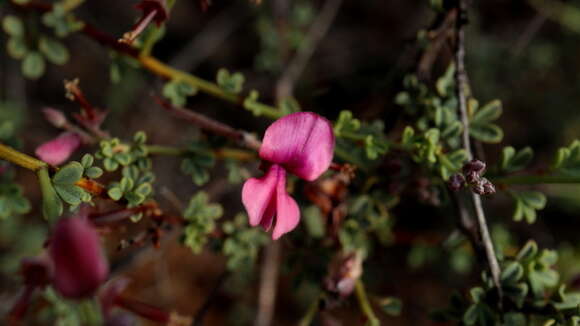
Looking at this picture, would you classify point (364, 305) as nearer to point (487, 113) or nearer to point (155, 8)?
point (487, 113)

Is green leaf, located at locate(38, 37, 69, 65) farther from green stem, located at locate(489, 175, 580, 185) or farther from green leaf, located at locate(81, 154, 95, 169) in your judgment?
green stem, located at locate(489, 175, 580, 185)

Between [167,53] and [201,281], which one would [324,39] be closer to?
[167,53]

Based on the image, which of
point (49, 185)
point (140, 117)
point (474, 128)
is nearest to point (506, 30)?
point (474, 128)

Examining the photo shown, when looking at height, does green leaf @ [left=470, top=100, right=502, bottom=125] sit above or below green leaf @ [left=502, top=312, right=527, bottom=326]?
above

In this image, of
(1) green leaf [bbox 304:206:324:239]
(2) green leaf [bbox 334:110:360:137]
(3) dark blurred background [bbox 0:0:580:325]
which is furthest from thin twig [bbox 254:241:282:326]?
(2) green leaf [bbox 334:110:360:137]

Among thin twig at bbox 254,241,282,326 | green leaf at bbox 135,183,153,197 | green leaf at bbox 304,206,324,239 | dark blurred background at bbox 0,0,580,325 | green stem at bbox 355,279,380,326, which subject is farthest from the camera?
dark blurred background at bbox 0,0,580,325

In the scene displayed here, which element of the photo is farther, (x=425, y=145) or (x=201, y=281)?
(x=201, y=281)
